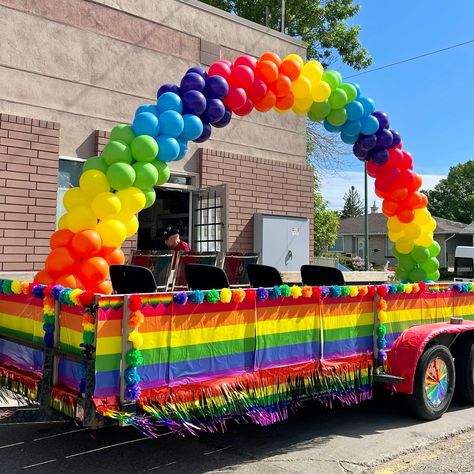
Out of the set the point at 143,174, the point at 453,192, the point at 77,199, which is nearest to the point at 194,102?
the point at 143,174

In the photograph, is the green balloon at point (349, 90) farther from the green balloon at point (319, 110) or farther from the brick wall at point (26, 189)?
the brick wall at point (26, 189)

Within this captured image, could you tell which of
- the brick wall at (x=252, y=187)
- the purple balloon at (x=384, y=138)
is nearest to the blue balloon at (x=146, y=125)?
the purple balloon at (x=384, y=138)

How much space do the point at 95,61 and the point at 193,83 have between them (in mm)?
3883

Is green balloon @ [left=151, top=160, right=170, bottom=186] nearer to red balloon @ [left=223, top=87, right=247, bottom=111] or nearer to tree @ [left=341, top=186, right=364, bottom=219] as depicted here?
red balloon @ [left=223, top=87, right=247, bottom=111]

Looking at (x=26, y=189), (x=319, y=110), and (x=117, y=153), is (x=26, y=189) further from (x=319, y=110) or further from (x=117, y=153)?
(x=319, y=110)

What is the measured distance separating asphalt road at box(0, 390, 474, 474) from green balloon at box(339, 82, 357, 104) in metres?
4.32

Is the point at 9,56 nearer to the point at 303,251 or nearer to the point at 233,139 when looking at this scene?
the point at 233,139

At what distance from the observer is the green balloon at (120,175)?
6.09 m

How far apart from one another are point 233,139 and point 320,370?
7.89 metres

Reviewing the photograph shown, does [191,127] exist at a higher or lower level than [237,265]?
higher

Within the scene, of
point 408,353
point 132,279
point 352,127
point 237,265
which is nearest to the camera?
point 132,279

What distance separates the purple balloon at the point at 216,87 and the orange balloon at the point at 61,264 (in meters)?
2.68

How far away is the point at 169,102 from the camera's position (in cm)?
654

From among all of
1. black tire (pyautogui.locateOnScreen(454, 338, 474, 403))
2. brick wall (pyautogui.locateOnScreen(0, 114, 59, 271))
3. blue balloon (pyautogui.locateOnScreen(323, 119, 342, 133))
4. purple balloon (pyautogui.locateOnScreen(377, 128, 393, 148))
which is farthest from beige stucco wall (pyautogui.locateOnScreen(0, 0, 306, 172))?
black tire (pyautogui.locateOnScreen(454, 338, 474, 403))
